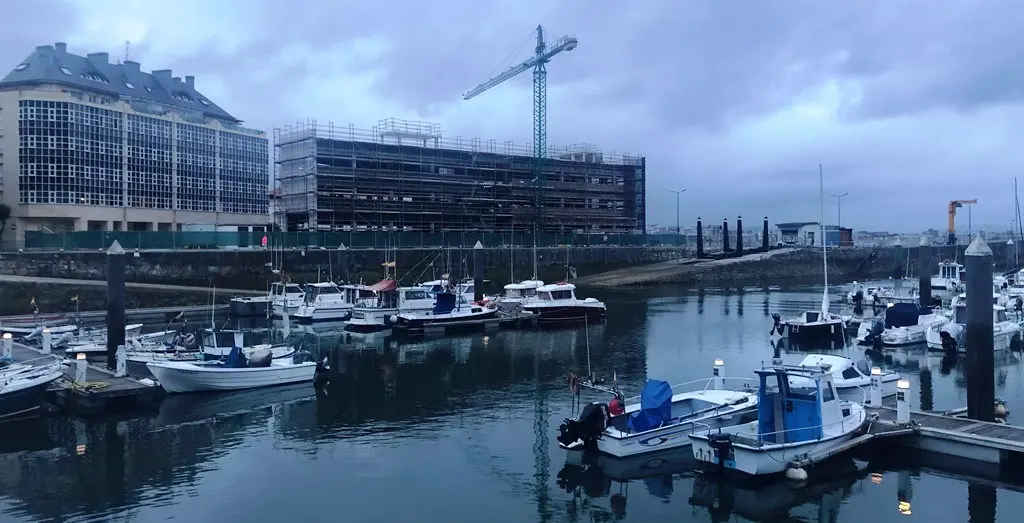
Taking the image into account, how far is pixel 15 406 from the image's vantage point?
76.6ft

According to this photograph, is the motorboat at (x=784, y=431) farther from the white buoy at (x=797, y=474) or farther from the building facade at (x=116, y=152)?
the building facade at (x=116, y=152)

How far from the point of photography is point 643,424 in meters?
19.5

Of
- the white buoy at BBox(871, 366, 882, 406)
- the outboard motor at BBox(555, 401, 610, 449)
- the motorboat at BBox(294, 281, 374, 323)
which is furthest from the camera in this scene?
the motorboat at BBox(294, 281, 374, 323)

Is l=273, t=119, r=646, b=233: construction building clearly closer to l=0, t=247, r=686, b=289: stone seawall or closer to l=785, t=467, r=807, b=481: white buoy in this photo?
l=0, t=247, r=686, b=289: stone seawall

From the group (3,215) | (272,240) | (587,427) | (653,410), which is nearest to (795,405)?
(653,410)

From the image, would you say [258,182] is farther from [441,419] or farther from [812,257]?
[441,419]

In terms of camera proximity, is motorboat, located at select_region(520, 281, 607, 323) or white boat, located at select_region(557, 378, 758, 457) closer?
white boat, located at select_region(557, 378, 758, 457)

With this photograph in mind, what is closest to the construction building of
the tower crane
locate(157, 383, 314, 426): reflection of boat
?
the tower crane

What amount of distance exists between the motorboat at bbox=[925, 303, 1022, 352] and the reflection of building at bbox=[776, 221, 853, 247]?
76.2 meters

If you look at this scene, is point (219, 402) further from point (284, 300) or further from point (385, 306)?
point (284, 300)

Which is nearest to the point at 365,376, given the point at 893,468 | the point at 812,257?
the point at 893,468

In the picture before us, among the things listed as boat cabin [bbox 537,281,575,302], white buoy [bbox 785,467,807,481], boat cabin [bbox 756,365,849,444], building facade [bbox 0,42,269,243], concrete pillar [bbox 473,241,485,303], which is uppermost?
building facade [bbox 0,42,269,243]

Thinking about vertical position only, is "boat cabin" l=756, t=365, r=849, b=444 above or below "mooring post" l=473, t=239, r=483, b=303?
below

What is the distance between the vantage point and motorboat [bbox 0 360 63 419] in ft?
75.5
